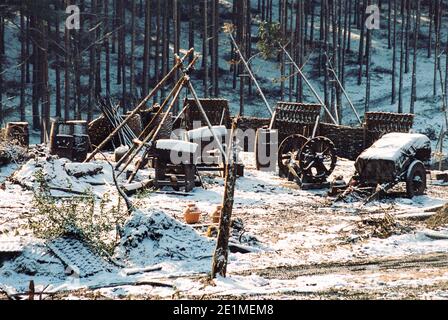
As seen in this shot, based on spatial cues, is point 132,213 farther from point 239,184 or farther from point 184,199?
point 239,184

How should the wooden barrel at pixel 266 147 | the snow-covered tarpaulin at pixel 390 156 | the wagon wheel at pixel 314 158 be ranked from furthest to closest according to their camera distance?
the wooden barrel at pixel 266 147 < the wagon wheel at pixel 314 158 < the snow-covered tarpaulin at pixel 390 156

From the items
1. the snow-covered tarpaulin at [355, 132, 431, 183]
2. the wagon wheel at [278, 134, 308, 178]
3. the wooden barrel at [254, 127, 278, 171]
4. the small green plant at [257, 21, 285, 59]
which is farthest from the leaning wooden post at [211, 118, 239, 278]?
the small green plant at [257, 21, 285, 59]

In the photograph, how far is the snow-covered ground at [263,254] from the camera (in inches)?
338

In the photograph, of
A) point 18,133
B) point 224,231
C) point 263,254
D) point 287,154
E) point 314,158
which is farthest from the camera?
point 18,133

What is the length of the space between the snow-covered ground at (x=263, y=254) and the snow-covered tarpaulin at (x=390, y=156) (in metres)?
0.63

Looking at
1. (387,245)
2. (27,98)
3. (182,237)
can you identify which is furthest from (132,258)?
(27,98)

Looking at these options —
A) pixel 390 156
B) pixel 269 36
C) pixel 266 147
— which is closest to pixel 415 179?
pixel 390 156

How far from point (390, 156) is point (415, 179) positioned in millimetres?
965

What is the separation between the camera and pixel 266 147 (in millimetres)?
19156

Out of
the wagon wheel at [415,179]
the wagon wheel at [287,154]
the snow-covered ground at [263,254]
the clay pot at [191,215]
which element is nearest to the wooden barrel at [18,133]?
the snow-covered ground at [263,254]

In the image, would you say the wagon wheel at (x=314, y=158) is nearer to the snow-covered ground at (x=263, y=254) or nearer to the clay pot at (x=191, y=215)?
the snow-covered ground at (x=263, y=254)

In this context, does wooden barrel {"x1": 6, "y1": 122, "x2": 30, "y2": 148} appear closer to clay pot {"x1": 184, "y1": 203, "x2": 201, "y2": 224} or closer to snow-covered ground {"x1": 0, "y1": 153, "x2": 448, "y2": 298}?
snow-covered ground {"x1": 0, "y1": 153, "x2": 448, "y2": 298}

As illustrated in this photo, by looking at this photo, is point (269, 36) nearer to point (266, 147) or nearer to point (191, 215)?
point (266, 147)
